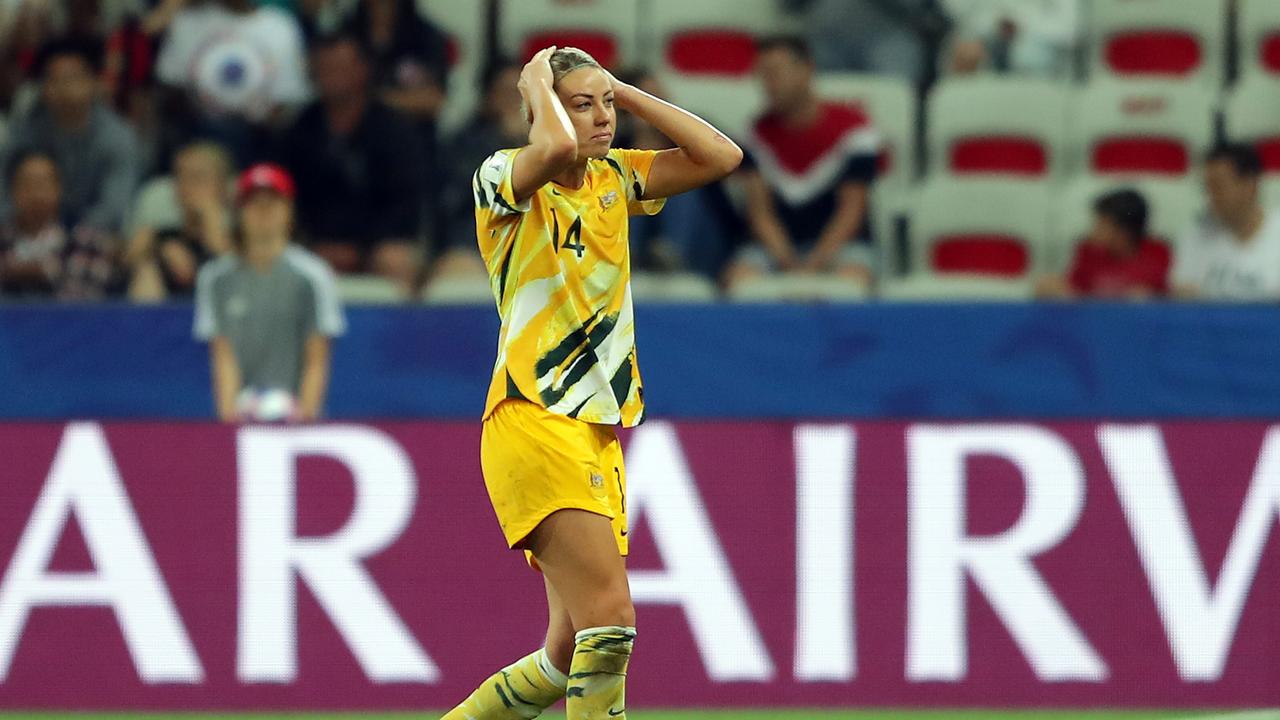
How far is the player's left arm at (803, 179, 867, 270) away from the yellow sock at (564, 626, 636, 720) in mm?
5119

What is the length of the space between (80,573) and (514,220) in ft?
9.36

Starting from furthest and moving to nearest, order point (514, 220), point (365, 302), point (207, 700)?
point (365, 302) → point (207, 700) → point (514, 220)

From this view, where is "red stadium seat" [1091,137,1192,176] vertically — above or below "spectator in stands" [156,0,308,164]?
below

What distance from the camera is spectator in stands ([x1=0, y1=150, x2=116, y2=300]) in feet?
34.0

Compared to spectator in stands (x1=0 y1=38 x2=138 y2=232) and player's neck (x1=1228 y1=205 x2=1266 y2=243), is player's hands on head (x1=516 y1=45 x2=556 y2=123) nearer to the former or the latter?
player's neck (x1=1228 y1=205 x2=1266 y2=243)

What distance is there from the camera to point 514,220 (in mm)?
5574

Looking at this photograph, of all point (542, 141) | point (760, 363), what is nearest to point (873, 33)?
point (760, 363)

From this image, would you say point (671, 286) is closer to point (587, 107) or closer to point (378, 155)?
point (378, 155)

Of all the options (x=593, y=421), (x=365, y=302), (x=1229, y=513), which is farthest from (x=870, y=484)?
(x=365, y=302)

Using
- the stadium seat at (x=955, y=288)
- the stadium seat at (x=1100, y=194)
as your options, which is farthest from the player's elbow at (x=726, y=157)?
the stadium seat at (x=1100, y=194)

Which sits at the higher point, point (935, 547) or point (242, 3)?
point (242, 3)

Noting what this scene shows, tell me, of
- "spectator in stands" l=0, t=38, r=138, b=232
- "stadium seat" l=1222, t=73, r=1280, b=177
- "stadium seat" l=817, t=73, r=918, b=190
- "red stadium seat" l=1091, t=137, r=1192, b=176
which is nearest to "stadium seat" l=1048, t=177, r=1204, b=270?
"red stadium seat" l=1091, t=137, r=1192, b=176

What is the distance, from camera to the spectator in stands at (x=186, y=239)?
34.0 feet

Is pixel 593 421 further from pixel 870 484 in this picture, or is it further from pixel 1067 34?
pixel 1067 34
